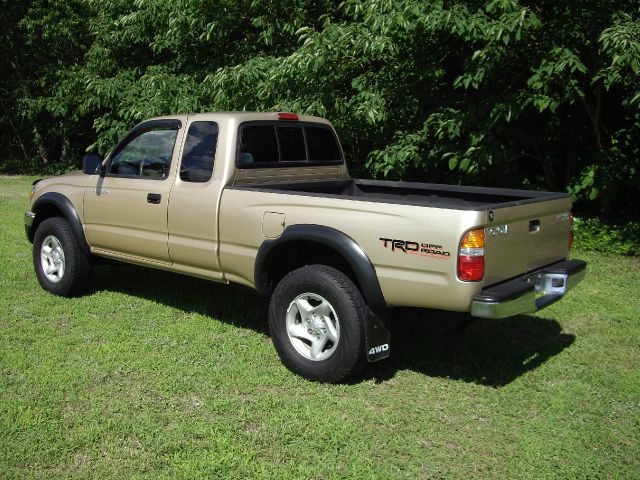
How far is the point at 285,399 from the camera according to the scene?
13.8 feet

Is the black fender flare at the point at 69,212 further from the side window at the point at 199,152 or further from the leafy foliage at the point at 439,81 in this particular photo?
the leafy foliage at the point at 439,81

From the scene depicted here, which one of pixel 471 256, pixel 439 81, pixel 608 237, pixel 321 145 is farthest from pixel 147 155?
pixel 608 237

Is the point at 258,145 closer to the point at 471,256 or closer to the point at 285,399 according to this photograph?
the point at 285,399

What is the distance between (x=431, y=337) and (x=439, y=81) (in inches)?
192

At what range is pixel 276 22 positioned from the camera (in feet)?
33.8

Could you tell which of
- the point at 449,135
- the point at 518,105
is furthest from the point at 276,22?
the point at 518,105

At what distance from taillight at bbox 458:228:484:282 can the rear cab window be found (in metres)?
2.09

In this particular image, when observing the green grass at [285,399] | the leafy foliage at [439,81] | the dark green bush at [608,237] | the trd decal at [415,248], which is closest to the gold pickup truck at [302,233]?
the trd decal at [415,248]

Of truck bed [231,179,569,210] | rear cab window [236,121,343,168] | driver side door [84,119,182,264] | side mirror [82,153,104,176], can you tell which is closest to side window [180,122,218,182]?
driver side door [84,119,182,264]

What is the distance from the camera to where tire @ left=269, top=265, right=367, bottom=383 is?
4266mm

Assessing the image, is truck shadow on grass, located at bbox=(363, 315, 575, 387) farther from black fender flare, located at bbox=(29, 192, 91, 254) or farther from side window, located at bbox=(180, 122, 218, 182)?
black fender flare, located at bbox=(29, 192, 91, 254)

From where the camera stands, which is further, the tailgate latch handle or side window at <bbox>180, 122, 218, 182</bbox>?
side window at <bbox>180, 122, 218, 182</bbox>

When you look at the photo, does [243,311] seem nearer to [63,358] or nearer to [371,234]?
[63,358]

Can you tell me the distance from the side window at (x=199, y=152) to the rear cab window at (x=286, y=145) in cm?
23
